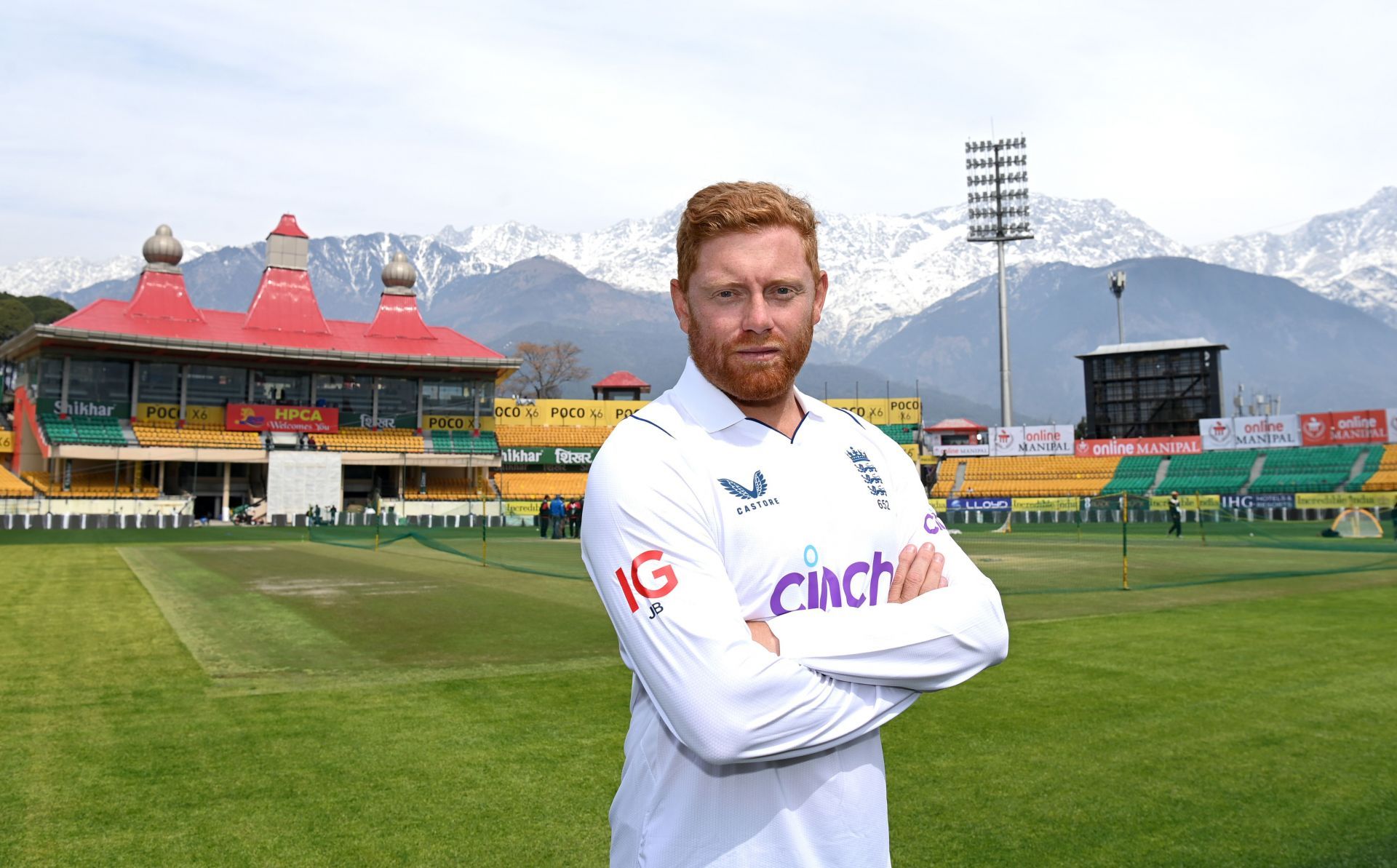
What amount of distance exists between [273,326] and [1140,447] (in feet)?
183

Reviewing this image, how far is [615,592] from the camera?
1.86 m

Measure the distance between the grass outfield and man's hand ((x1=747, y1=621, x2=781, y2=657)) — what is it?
2.99m

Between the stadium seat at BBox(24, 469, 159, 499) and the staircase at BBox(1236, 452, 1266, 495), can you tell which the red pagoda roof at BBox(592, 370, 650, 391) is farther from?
the staircase at BBox(1236, 452, 1266, 495)

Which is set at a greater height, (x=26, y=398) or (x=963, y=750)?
(x=26, y=398)

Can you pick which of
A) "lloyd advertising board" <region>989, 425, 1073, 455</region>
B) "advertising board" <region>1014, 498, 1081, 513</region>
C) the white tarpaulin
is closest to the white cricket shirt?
"advertising board" <region>1014, 498, 1081, 513</region>

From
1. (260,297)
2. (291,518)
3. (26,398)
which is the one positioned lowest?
(291,518)

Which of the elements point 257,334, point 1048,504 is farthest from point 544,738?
point 257,334

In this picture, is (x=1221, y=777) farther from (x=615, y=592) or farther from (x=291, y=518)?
(x=291, y=518)

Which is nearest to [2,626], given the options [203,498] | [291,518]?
[291,518]

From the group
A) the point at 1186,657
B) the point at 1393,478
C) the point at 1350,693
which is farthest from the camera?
the point at 1393,478

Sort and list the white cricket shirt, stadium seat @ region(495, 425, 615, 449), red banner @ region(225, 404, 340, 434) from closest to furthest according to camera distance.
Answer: the white cricket shirt, red banner @ region(225, 404, 340, 434), stadium seat @ region(495, 425, 615, 449)

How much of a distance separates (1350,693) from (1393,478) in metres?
48.1

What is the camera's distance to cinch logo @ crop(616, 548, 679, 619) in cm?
180

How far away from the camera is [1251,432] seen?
53.2 metres
